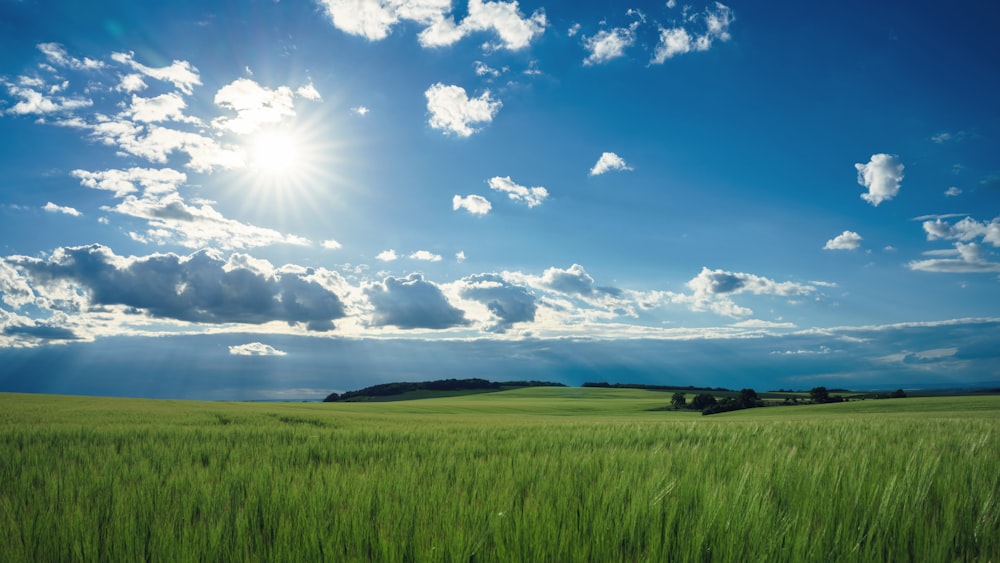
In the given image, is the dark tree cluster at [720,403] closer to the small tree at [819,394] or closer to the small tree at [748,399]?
the small tree at [748,399]

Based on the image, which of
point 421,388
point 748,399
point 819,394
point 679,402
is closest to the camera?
point 748,399

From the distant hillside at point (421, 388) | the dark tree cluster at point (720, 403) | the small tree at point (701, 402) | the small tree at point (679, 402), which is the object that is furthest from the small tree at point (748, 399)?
the distant hillside at point (421, 388)

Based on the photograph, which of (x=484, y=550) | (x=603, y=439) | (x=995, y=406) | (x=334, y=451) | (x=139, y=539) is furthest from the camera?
(x=995, y=406)

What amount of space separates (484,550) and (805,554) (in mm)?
1324

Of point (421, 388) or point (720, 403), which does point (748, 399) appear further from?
point (421, 388)

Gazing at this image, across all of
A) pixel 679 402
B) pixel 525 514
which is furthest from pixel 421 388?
pixel 525 514

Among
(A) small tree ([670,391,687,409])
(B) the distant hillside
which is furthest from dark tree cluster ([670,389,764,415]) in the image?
Result: (B) the distant hillside

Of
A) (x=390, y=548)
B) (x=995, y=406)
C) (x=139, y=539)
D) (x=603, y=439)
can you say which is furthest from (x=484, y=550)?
(x=995, y=406)

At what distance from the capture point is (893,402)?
38.9 meters

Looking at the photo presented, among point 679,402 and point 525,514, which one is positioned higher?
point 525,514

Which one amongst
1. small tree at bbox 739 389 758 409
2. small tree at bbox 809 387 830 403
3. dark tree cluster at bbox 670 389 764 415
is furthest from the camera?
small tree at bbox 809 387 830 403

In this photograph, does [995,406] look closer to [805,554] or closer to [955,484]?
[955,484]

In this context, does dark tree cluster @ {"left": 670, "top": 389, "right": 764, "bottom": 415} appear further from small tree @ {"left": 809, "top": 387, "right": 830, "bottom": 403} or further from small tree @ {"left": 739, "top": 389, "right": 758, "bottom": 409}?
small tree @ {"left": 809, "top": 387, "right": 830, "bottom": 403}

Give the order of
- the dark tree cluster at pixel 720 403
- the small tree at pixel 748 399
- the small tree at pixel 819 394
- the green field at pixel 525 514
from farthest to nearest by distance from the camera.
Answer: the small tree at pixel 819 394 → the small tree at pixel 748 399 → the dark tree cluster at pixel 720 403 → the green field at pixel 525 514
